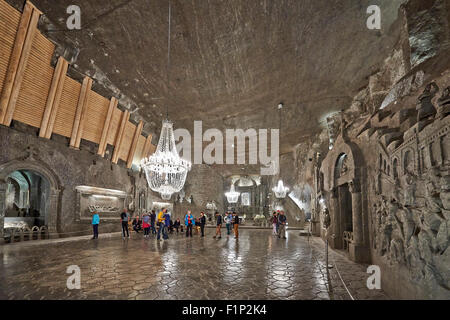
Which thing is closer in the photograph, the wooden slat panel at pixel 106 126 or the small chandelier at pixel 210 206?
the wooden slat panel at pixel 106 126

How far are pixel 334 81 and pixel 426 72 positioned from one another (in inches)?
192

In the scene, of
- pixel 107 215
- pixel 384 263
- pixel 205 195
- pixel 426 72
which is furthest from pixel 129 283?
pixel 205 195

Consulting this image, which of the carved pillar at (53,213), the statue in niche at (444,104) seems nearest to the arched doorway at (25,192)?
the carved pillar at (53,213)

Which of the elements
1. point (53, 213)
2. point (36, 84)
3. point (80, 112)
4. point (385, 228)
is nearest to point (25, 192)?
point (53, 213)

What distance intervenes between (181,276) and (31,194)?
1133 cm

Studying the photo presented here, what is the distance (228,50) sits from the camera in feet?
26.0

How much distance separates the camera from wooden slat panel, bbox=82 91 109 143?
10.2 meters

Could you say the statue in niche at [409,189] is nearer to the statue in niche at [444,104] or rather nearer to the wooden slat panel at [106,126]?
the statue in niche at [444,104]

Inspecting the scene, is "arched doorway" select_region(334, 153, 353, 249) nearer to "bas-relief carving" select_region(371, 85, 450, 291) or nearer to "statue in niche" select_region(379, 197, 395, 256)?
"statue in niche" select_region(379, 197, 395, 256)

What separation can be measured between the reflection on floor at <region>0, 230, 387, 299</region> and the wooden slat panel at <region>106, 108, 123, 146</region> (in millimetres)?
6837

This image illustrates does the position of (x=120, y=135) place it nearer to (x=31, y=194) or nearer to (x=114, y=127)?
(x=114, y=127)

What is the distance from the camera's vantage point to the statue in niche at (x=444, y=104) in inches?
91.1

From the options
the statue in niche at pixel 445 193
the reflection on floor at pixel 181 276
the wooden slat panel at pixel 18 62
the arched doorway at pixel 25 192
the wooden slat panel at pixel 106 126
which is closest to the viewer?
the statue in niche at pixel 445 193

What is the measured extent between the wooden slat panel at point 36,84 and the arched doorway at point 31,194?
1675 millimetres
